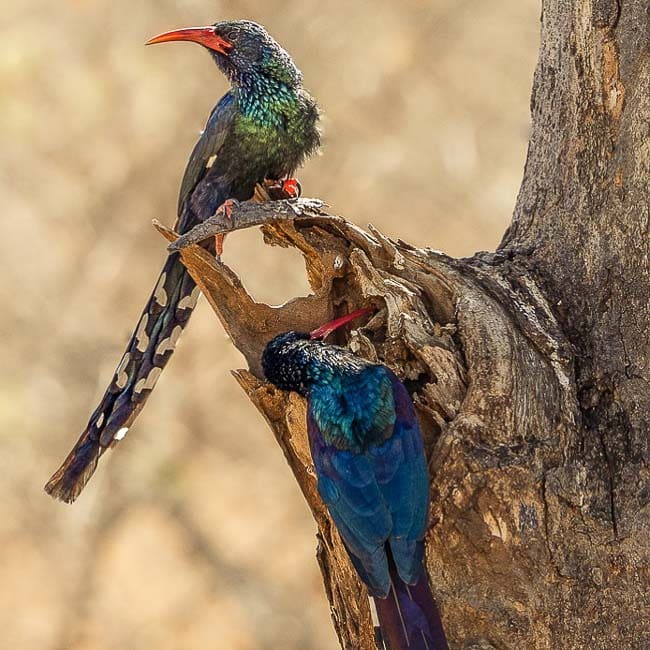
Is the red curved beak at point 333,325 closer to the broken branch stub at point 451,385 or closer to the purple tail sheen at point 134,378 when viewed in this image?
the broken branch stub at point 451,385

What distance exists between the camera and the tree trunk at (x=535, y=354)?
289cm

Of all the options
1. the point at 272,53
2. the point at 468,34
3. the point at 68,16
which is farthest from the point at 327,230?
the point at 68,16

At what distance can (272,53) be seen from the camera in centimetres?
445

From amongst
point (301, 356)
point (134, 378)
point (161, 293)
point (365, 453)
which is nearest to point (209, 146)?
point (161, 293)

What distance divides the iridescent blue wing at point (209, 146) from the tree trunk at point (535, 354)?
2.28 ft

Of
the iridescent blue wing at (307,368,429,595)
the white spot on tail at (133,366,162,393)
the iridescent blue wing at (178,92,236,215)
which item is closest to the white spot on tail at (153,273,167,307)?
the white spot on tail at (133,366,162,393)

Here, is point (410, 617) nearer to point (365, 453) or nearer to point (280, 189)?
point (365, 453)

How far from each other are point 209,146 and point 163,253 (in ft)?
17.3

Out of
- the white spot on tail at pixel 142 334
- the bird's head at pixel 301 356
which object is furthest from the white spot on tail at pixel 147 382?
the bird's head at pixel 301 356

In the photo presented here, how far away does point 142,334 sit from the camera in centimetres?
412

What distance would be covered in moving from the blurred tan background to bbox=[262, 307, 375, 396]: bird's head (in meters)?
5.34

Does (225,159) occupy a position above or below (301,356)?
above

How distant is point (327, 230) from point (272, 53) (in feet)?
4.03

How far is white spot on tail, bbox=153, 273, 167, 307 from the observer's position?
163 inches
